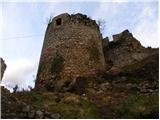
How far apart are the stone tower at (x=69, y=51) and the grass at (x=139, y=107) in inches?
157

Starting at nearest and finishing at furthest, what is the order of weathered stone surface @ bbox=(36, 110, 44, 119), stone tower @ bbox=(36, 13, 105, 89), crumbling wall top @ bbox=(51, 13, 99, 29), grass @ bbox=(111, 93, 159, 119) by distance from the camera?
weathered stone surface @ bbox=(36, 110, 44, 119)
grass @ bbox=(111, 93, 159, 119)
stone tower @ bbox=(36, 13, 105, 89)
crumbling wall top @ bbox=(51, 13, 99, 29)

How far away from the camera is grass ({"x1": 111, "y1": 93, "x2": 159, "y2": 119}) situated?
11347 millimetres

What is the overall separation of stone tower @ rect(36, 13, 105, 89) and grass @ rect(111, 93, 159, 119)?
3993 mm

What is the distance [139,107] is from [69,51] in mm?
6346

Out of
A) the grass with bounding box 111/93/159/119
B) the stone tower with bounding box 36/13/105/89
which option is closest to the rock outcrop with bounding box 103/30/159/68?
the stone tower with bounding box 36/13/105/89

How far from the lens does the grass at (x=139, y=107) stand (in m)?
11.3

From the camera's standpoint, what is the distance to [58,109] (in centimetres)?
1185

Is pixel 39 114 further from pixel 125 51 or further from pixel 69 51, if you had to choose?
pixel 125 51

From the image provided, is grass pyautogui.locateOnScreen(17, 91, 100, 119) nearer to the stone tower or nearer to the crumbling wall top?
the stone tower

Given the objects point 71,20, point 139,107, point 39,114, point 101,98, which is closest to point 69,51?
point 71,20

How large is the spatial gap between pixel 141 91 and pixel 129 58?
6340 mm

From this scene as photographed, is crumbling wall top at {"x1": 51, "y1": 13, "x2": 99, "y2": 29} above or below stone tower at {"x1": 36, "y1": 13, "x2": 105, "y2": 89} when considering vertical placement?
above

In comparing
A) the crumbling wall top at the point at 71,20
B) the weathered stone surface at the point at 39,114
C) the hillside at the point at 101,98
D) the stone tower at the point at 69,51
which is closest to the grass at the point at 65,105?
the hillside at the point at 101,98

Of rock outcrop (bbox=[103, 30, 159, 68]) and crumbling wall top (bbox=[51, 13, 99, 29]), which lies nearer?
crumbling wall top (bbox=[51, 13, 99, 29])
